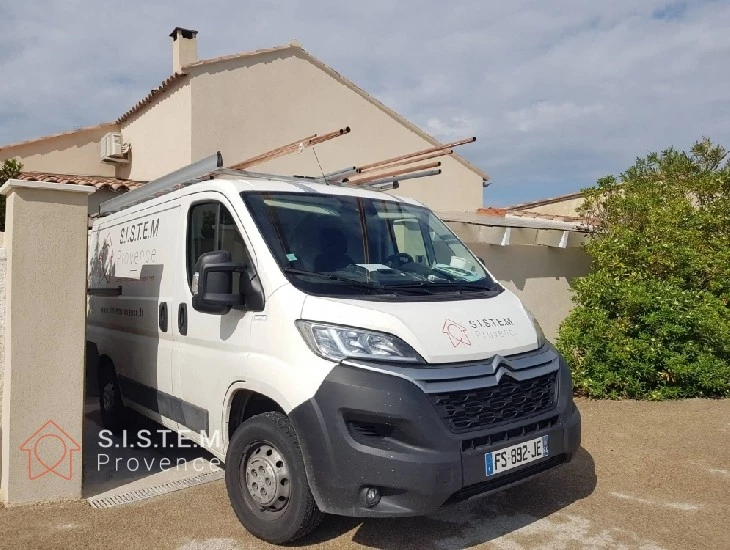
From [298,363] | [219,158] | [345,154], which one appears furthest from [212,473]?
[345,154]

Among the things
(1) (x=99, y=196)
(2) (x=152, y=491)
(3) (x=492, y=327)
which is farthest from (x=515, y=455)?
(1) (x=99, y=196)

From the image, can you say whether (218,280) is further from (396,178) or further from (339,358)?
(396,178)

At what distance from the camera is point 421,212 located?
5172 millimetres

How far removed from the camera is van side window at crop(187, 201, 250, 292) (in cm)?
418

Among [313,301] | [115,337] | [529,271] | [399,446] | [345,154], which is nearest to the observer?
[399,446]

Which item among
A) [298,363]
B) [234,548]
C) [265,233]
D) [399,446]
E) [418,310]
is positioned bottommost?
[234,548]

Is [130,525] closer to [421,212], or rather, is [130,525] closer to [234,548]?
[234,548]

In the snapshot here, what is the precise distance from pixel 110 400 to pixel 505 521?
3855mm

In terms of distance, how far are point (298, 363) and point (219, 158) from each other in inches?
80.5

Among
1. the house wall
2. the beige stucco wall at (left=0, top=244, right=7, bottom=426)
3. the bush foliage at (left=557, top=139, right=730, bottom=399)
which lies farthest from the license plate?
the house wall

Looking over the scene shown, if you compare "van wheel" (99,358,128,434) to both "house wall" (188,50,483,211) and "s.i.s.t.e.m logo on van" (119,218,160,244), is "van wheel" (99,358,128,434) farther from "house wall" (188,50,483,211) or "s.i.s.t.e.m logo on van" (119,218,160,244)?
"house wall" (188,50,483,211)

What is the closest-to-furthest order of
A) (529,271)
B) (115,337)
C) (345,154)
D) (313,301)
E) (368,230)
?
(313,301) → (368,230) → (115,337) → (529,271) → (345,154)

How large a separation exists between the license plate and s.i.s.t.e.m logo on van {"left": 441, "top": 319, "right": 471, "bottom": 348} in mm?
608

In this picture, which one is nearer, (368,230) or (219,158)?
(368,230)
